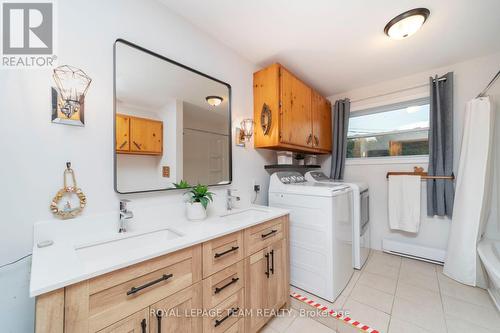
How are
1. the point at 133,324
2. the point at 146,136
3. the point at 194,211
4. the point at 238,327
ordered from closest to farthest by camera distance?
the point at 133,324
the point at 238,327
the point at 146,136
the point at 194,211

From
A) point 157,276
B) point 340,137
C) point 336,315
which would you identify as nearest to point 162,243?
point 157,276

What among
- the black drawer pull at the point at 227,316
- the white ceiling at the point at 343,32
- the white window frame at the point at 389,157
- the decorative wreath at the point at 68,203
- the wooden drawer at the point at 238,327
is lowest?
the wooden drawer at the point at 238,327

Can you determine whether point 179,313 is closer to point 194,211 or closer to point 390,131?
point 194,211

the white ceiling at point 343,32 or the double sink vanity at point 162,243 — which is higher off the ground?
the white ceiling at point 343,32

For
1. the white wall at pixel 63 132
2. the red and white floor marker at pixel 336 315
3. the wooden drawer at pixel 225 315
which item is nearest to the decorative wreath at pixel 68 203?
the white wall at pixel 63 132

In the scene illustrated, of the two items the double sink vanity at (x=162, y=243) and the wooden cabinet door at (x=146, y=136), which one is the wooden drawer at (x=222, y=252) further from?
the wooden cabinet door at (x=146, y=136)

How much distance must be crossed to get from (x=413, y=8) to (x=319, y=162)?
2.25 meters

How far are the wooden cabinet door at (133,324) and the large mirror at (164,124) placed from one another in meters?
0.70

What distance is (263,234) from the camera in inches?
57.6

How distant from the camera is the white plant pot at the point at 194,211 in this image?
1485 millimetres

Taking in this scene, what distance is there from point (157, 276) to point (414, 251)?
10.1 ft

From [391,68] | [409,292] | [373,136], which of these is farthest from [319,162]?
[409,292]

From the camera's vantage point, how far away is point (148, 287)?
85cm

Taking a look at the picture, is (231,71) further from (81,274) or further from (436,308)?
(436,308)
